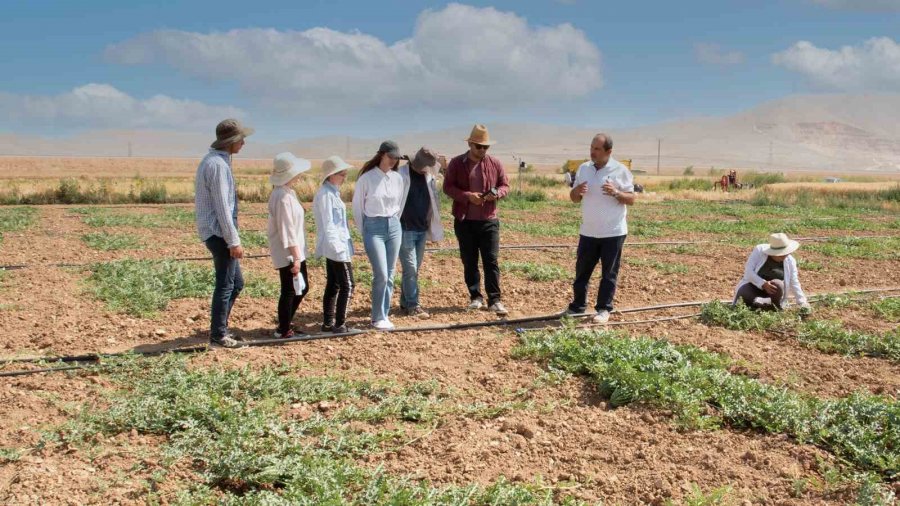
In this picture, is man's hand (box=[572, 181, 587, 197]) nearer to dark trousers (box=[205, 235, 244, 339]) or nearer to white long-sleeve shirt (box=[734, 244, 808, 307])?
white long-sleeve shirt (box=[734, 244, 808, 307])

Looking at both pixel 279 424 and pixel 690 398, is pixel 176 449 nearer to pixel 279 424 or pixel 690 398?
pixel 279 424

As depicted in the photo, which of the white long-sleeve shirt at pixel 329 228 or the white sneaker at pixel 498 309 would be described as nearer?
the white long-sleeve shirt at pixel 329 228

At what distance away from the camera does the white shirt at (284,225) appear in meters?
6.18

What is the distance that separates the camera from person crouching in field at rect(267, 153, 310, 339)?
244 inches

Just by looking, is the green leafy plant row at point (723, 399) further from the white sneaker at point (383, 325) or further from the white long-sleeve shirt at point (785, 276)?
the white long-sleeve shirt at point (785, 276)

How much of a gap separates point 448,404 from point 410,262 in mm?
2771

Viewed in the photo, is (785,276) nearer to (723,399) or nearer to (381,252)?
(723,399)

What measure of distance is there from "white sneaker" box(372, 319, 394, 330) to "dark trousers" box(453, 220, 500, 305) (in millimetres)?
1229

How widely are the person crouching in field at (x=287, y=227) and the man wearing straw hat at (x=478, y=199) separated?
1.75m

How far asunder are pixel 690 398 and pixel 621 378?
51 cm

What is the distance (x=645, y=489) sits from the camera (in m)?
3.96

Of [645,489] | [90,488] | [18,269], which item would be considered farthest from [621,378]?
[18,269]

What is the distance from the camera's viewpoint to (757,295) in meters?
7.65

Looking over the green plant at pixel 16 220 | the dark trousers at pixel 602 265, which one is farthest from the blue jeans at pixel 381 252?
the green plant at pixel 16 220
